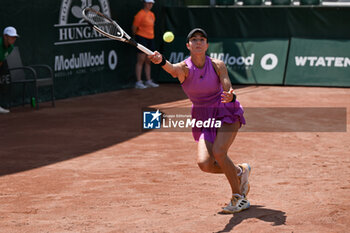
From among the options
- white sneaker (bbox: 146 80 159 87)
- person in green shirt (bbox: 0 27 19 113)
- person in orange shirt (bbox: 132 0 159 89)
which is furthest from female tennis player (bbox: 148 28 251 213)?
white sneaker (bbox: 146 80 159 87)

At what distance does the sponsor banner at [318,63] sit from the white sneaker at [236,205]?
31.7ft

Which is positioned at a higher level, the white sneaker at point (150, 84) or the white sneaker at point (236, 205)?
the white sneaker at point (236, 205)

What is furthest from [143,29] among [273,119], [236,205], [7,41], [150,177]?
[236,205]

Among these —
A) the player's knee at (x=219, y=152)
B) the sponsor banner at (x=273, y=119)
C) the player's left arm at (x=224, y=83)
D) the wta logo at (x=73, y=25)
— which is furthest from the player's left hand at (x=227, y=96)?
the wta logo at (x=73, y=25)

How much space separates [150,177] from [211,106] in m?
1.74

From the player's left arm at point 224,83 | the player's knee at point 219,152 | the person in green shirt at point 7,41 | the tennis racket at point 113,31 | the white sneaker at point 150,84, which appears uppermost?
the tennis racket at point 113,31

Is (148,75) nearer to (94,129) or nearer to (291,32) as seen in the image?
(291,32)

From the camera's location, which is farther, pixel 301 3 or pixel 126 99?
pixel 301 3

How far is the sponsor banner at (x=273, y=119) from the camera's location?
991 cm

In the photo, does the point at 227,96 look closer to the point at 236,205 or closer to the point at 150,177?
the point at 236,205

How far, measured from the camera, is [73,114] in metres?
11.5

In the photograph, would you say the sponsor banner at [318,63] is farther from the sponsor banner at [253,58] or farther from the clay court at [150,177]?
the clay court at [150,177]

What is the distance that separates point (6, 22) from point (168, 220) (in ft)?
25.8

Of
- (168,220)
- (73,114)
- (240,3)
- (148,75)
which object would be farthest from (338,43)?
(168,220)
